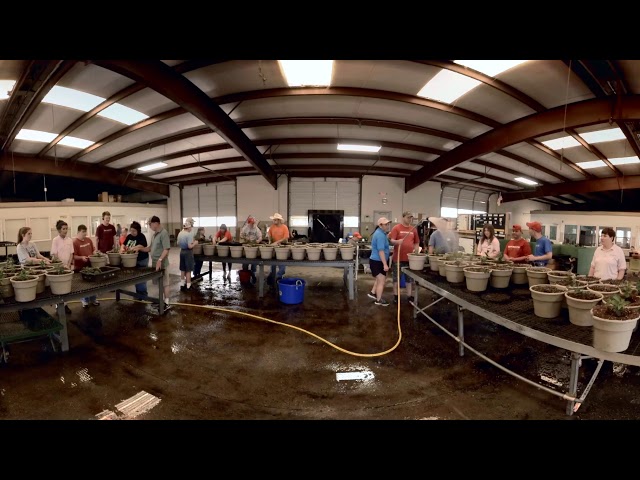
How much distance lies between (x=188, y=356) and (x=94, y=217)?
1065cm

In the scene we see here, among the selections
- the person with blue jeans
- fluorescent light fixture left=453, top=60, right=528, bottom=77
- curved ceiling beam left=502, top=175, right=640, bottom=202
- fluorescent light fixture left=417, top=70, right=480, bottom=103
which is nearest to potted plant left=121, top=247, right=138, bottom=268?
the person with blue jeans

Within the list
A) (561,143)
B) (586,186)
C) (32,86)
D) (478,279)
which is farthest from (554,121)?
(32,86)

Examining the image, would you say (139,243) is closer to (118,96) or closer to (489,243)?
(118,96)

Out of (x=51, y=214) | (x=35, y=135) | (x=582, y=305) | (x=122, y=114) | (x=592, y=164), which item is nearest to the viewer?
(x=582, y=305)

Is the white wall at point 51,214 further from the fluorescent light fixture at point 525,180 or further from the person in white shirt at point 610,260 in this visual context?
the fluorescent light fixture at point 525,180

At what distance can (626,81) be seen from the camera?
169 inches

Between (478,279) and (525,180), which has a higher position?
(525,180)

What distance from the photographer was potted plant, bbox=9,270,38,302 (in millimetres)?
2836

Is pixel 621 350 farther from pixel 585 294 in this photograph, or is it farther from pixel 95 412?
pixel 95 412

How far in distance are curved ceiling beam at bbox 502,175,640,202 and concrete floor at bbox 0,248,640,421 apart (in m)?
9.44

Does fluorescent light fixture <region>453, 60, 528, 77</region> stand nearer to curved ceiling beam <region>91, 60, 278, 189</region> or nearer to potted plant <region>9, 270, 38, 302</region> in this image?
curved ceiling beam <region>91, 60, 278, 189</region>

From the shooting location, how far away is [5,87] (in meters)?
4.35

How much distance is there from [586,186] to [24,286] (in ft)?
50.7

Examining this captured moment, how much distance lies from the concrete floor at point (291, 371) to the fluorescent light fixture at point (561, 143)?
570cm
